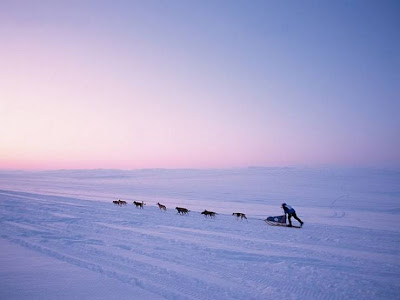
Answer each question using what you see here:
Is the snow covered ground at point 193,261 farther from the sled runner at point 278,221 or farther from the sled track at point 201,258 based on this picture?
the sled runner at point 278,221

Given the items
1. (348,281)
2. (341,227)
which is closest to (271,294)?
(348,281)

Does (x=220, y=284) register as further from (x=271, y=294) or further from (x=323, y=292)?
(x=323, y=292)

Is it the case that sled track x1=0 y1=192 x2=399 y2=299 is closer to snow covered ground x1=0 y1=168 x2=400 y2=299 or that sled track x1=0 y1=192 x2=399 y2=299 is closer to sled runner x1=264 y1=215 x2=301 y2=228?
snow covered ground x1=0 y1=168 x2=400 y2=299

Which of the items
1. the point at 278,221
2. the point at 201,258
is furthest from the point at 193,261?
the point at 278,221

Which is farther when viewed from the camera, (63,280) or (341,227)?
(341,227)

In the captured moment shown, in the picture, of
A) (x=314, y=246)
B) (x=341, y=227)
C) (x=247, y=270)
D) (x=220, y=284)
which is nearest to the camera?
(x=220, y=284)

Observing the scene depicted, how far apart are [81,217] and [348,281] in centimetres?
1151

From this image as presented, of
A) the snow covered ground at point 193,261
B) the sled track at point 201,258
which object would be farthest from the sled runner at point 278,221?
the sled track at point 201,258

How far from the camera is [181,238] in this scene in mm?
9219

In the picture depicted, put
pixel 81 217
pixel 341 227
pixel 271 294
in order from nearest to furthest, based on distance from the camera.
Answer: pixel 271 294
pixel 341 227
pixel 81 217

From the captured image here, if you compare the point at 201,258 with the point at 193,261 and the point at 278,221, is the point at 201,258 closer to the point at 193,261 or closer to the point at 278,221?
the point at 193,261

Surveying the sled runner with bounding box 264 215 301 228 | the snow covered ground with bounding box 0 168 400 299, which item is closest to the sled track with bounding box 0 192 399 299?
the snow covered ground with bounding box 0 168 400 299

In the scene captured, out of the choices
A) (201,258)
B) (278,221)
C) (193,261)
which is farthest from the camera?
(278,221)

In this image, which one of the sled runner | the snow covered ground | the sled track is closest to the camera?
the snow covered ground
